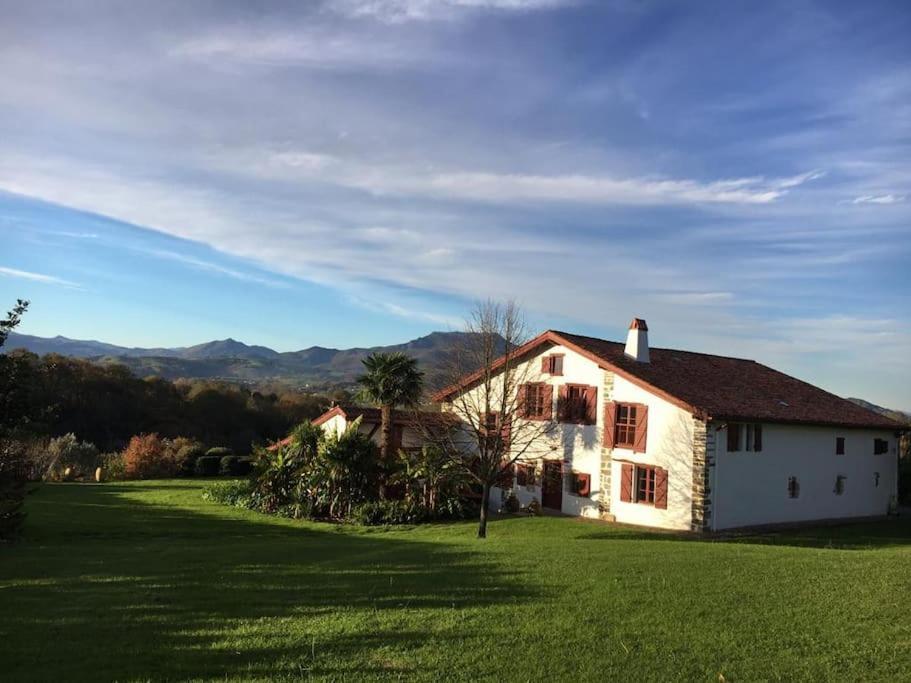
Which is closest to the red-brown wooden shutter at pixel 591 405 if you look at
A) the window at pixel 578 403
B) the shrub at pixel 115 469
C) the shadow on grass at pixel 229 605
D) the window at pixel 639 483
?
the window at pixel 578 403

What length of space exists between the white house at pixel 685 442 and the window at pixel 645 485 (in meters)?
0.04

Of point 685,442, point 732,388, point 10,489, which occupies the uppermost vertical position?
point 732,388

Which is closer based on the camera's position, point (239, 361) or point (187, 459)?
point (187, 459)

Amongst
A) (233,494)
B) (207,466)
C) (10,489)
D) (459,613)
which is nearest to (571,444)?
(233,494)

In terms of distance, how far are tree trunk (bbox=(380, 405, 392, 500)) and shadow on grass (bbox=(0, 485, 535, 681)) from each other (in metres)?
9.00

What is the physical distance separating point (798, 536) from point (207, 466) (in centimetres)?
3168

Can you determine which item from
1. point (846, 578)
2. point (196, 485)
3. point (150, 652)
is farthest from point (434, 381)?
point (150, 652)

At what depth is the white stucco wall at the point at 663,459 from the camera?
75.4ft

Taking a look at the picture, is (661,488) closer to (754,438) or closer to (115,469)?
(754,438)

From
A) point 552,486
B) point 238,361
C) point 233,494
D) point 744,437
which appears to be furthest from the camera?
point 238,361

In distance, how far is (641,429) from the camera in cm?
2441

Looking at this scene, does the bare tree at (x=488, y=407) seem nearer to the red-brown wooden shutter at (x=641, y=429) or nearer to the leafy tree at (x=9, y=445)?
the red-brown wooden shutter at (x=641, y=429)

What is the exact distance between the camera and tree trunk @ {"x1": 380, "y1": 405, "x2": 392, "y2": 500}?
26547 mm

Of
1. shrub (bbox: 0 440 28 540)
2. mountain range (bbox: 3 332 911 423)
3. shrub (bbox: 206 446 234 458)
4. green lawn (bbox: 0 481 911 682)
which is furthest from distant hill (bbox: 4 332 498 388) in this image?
green lawn (bbox: 0 481 911 682)
